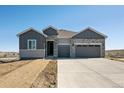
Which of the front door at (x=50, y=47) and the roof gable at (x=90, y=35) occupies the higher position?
the roof gable at (x=90, y=35)

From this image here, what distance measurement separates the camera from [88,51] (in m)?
35.3

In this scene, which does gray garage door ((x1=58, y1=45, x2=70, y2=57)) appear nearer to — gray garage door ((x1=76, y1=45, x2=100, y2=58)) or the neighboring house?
the neighboring house

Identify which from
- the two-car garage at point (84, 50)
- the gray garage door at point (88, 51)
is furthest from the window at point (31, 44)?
the gray garage door at point (88, 51)

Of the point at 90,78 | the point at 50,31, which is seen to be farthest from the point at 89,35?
the point at 90,78

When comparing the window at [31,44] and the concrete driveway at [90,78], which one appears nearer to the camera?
the concrete driveway at [90,78]

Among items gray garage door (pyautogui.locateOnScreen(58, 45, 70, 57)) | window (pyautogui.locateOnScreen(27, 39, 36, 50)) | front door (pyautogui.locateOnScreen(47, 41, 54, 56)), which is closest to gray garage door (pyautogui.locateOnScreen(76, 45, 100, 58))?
gray garage door (pyautogui.locateOnScreen(58, 45, 70, 57))

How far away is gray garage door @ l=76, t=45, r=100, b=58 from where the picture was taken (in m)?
35.2

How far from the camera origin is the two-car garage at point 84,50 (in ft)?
115

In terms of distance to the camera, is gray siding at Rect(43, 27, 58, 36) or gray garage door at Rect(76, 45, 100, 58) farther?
gray siding at Rect(43, 27, 58, 36)

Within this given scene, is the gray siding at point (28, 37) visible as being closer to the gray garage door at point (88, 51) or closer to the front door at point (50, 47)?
the front door at point (50, 47)

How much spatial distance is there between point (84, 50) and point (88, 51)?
60 cm

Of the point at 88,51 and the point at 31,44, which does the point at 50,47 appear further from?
the point at 88,51

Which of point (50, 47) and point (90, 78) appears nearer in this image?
point (90, 78)

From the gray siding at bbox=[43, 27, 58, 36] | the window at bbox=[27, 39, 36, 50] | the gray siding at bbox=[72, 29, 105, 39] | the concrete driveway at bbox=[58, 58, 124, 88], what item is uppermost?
the gray siding at bbox=[43, 27, 58, 36]
